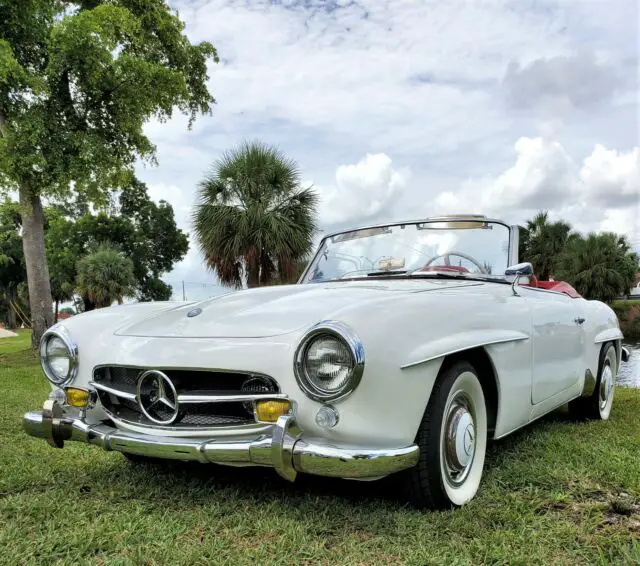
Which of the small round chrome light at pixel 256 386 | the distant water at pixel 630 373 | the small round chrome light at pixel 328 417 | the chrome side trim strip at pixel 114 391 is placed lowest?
the distant water at pixel 630 373

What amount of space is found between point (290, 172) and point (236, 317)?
52.2ft

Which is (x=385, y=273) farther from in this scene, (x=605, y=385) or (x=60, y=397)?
(x=605, y=385)

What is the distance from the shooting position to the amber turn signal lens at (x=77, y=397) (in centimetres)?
266

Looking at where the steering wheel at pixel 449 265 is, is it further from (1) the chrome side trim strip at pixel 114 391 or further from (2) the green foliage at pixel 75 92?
(2) the green foliage at pixel 75 92

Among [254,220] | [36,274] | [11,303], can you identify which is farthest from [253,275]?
[11,303]

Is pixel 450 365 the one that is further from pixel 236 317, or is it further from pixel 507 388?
pixel 236 317

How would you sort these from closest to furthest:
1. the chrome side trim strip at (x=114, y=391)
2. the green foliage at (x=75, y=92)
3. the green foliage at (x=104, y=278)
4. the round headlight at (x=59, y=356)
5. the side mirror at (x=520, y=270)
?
the chrome side trim strip at (x=114, y=391)
the round headlight at (x=59, y=356)
the side mirror at (x=520, y=270)
the green foliage at (x=75, y=92)
the green foliage at (x=104, y=278)

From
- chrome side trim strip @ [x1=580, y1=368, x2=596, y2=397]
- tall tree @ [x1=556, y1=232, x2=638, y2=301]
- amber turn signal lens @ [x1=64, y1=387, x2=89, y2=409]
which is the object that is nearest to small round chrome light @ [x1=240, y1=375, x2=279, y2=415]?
amber turn signal lens @ [x1=64, y1=387, x2=89, y2=409]

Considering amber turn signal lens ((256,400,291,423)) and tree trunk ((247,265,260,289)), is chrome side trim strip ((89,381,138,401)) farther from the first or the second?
tree trunk ((247,265,260,289))

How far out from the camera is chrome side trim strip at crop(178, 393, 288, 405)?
7.07 feet

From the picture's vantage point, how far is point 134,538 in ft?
6.91

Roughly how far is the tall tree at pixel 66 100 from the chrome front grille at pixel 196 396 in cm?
1032

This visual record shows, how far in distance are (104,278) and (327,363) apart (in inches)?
1111

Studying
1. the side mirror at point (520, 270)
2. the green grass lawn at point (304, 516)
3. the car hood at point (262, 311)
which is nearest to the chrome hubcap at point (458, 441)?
the green grass lawn at point (304, 516)
